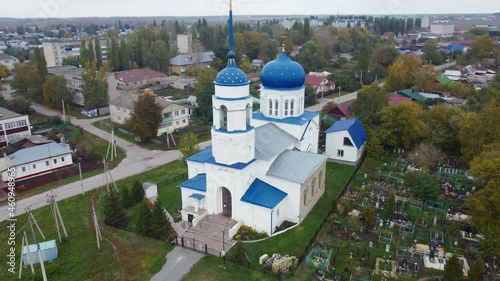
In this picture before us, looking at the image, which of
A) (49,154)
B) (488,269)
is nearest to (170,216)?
(49,154)

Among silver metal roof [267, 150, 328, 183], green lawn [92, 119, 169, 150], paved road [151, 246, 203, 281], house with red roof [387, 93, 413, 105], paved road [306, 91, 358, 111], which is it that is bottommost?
paved road [151, 246, 203, 281]

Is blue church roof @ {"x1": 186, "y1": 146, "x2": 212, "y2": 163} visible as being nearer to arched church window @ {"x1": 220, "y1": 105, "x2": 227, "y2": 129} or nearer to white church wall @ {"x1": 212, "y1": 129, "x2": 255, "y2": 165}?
white church wall @ {"x1": 212, "y1": 129, "x2": 255, "y2": 165}

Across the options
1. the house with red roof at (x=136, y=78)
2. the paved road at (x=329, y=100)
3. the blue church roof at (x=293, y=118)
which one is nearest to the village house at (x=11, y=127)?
the house with red roof at (x=136, y=78)

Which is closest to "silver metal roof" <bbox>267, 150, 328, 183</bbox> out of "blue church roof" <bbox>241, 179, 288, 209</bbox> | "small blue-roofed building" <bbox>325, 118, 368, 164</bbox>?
"blue church roof" <bbox>241, 179, 288, 209</bbox>

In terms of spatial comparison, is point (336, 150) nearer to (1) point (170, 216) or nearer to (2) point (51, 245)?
(1) point (170, 216)

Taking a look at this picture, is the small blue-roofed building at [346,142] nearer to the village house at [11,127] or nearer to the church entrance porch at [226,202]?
the church entrance porch at [226,202]
